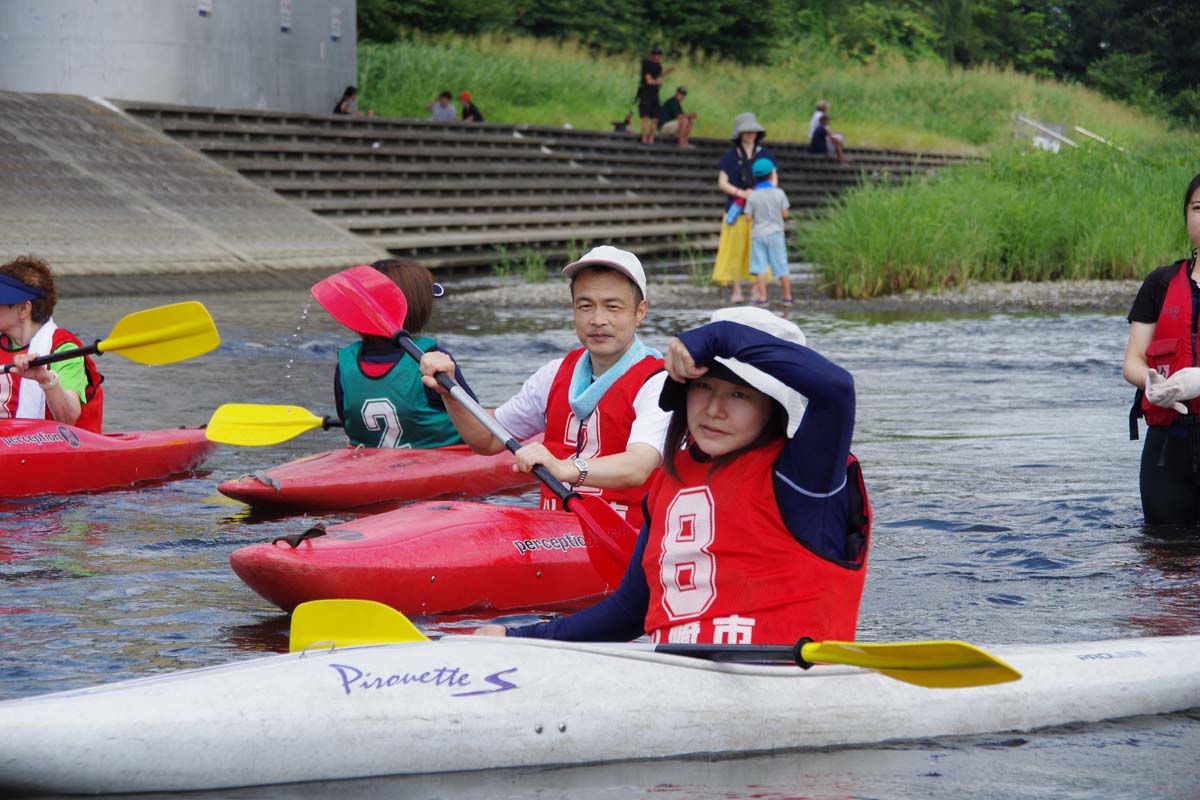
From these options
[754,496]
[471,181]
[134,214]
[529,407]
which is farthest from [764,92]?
[754,496]

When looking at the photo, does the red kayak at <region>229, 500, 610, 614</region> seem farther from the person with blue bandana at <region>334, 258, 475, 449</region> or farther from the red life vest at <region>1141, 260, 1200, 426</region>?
the red life vest at <region>1141, 260, 1200, 426</region>

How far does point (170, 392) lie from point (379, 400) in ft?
12.5

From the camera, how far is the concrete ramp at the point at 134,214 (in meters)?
15.8

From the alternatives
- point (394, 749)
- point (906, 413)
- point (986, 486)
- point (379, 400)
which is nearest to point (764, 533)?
point (394, 749)

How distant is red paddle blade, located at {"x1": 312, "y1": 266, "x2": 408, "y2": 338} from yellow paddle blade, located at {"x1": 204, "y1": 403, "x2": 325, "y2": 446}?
3.71 ft

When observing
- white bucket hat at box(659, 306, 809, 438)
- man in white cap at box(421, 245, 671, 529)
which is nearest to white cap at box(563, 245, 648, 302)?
man in white cap at box(421, 245, 671, 529)

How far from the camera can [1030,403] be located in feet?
31.7

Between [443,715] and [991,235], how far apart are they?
45.3 feet

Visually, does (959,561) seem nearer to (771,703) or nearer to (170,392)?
(771,703)

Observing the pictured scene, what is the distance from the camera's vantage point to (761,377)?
3.19 metres

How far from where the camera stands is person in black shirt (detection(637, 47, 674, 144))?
2444 cm

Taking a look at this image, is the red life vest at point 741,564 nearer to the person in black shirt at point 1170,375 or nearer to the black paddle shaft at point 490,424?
the black paddle shaft at point 490,424

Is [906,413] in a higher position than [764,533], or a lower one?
lower

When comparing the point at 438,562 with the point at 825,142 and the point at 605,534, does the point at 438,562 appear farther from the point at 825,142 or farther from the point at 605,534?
the point at 825,142
